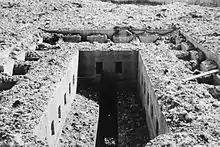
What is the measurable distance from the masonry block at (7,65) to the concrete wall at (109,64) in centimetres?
411

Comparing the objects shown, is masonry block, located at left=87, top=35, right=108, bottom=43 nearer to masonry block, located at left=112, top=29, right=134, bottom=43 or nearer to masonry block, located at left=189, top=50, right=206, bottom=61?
masonry block, located at left=112, top=29, right=134, bottom=43

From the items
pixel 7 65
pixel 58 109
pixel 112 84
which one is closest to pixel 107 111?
pixel 112 84

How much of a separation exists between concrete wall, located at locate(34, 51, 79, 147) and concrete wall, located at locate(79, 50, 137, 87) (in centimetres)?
126

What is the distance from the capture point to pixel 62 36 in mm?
22422

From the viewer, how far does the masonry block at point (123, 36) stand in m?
22.9

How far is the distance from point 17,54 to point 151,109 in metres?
8.04

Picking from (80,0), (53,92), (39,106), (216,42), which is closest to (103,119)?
(53,92)

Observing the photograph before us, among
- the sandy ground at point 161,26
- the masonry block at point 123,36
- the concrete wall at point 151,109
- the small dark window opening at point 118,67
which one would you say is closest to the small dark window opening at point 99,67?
the small dark window opening at point 118,67

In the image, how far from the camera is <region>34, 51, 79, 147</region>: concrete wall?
10.8 m

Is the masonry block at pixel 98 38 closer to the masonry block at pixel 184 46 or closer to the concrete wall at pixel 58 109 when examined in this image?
the concrete wall at pixel 58 109

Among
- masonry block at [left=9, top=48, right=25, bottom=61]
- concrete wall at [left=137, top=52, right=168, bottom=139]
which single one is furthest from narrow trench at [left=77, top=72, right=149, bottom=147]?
masonry block at [left=9, top=48, right=25, bottom=61]

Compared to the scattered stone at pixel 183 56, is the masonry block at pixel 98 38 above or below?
above

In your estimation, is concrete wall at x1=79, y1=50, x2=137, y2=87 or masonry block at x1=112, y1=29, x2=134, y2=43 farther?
masonry block at x1=112, y1=29, x2=134, y2=43

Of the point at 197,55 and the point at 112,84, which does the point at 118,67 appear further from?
the point at 197,55
